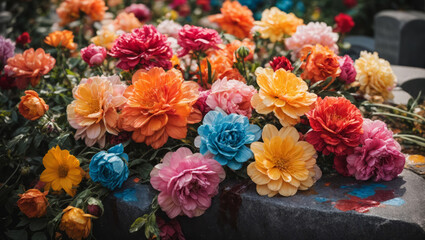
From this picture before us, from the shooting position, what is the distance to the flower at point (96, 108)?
1437 millimetres

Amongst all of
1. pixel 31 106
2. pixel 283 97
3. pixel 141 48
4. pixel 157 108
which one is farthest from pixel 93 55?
pixel 283 97

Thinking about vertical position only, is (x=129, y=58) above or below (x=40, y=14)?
above

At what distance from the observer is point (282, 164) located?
135 centimetres

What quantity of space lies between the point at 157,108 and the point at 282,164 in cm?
49

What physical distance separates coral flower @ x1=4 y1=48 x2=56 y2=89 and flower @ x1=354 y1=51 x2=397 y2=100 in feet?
4.89

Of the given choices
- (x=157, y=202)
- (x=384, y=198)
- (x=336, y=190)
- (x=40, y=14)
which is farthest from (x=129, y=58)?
(x=40, y=14)

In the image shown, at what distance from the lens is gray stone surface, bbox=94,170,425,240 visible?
119 cm

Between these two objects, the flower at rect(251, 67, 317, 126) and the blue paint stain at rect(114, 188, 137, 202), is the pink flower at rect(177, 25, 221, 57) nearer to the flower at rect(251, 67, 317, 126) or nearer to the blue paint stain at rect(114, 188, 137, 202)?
the flower at rect(251, 67, 317, 126)

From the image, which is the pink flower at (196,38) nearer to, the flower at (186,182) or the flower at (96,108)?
the flower at (96,108)

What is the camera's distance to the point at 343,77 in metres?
1.69

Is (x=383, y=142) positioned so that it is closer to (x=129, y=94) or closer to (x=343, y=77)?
(x=343, y=77)

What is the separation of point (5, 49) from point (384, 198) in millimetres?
1843

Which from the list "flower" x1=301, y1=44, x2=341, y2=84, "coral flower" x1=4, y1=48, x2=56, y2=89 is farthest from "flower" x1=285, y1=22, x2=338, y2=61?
"coral flower" x1=4, y1=48, x2=56, y2=89

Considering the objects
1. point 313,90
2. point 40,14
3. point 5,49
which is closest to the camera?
point 313,90
